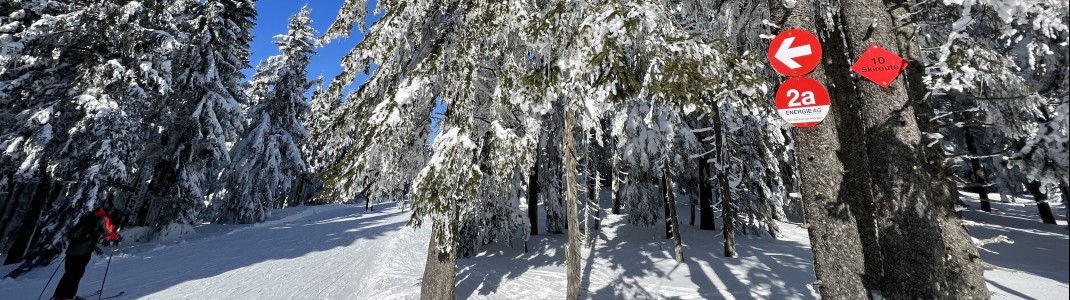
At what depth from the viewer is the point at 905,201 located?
3.76 meters

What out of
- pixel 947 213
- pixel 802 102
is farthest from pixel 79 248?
pixel 947 213

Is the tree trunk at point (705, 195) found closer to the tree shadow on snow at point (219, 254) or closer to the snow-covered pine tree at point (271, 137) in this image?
the tree shadow on snow at point (219, 254)

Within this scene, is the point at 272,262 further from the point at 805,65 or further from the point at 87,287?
the point at 805,65

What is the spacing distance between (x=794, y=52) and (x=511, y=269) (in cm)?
882

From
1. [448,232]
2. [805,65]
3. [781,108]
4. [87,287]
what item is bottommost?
[87,287]

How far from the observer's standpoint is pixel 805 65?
3656 mm

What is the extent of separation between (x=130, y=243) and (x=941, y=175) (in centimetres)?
2271

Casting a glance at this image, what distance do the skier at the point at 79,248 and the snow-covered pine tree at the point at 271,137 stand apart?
18641 millimetres

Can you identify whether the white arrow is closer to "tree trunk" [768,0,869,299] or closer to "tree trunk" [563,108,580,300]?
"tree trunk" [768,0,869,299]

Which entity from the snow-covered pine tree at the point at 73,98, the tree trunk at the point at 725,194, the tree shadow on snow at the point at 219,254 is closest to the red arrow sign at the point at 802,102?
the tree trunk at the point at 725,194

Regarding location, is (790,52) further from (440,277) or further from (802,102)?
(440,277)

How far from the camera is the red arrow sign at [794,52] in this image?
12.0 ft

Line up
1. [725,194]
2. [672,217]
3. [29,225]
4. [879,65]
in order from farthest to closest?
[29,225] < [672,217] < [725,194] < [879,65]

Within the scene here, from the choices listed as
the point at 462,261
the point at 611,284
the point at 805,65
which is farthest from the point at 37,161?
the point at 805,65
